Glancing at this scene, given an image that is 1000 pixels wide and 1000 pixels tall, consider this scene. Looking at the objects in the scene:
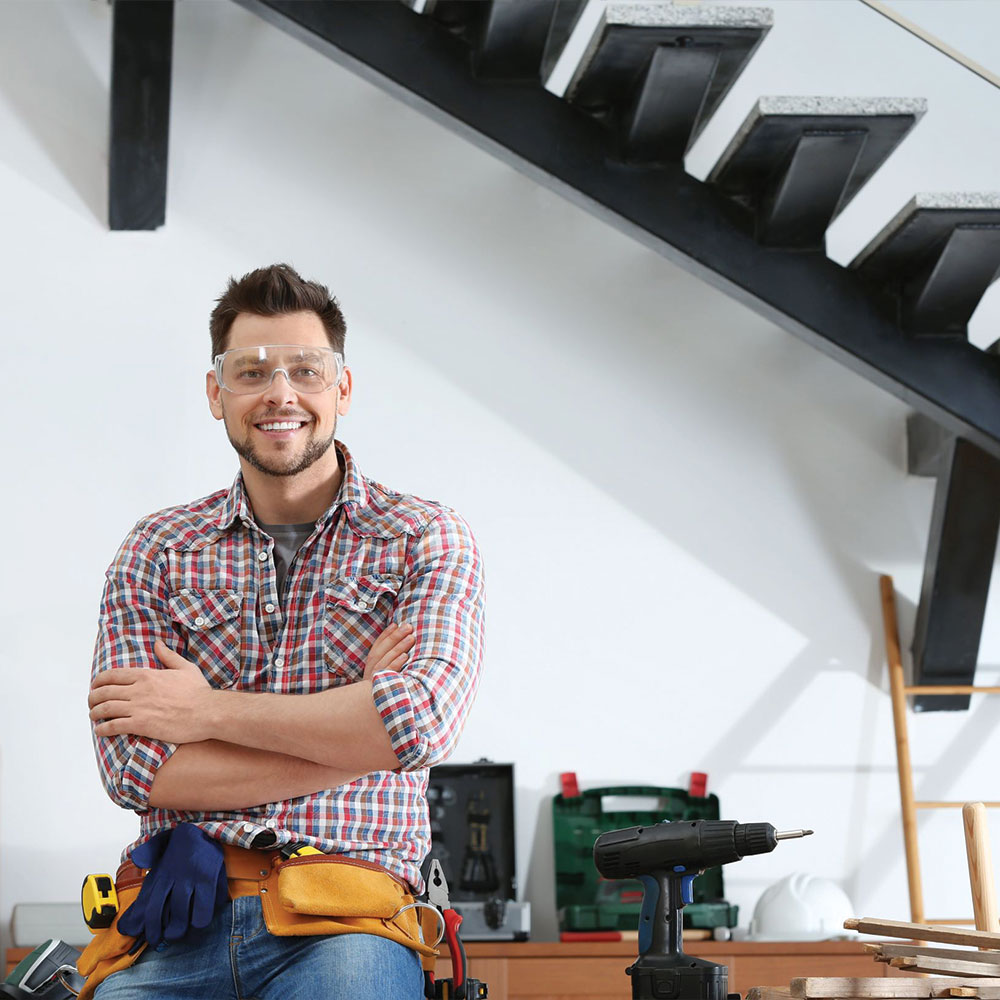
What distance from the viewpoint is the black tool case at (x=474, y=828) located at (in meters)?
3.55

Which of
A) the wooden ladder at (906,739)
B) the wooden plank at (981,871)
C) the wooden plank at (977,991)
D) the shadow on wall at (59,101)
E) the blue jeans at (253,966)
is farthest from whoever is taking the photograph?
the shadow on wall at (59,101)

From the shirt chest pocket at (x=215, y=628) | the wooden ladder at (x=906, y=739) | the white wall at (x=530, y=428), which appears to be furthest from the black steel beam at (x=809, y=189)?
the shirt chest pocket at (x=215, y=628)

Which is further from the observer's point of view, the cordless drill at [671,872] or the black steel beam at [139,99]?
the black steel beam at [139,99]

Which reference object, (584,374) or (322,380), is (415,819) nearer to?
(322,380)

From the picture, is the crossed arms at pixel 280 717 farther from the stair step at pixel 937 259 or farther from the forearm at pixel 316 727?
the stair step at pixel 937 259

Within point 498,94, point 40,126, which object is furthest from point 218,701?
point 40,126

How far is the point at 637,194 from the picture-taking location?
335cm

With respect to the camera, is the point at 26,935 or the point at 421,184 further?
the point at 421,184

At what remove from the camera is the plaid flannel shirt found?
1.84m

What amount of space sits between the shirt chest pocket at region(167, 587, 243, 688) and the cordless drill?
642 mm

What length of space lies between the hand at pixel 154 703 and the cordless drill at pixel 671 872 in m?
0.62

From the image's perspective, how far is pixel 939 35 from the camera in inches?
165

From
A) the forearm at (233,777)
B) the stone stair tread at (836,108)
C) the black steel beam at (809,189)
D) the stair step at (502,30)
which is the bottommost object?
the forearm at (233,777)

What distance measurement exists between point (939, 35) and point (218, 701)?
3.50 metres
